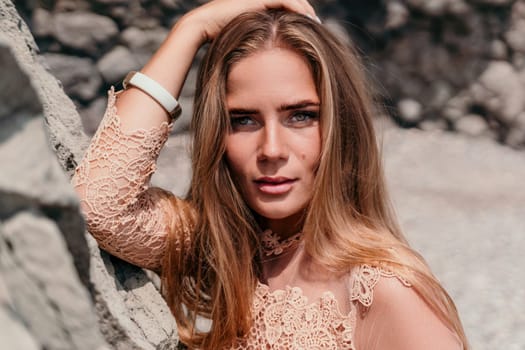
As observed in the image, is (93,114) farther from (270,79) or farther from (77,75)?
(270,79)

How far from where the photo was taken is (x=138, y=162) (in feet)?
5.61

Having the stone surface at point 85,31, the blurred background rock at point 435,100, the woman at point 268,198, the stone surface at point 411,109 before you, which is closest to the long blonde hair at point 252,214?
the woman at point 268,198

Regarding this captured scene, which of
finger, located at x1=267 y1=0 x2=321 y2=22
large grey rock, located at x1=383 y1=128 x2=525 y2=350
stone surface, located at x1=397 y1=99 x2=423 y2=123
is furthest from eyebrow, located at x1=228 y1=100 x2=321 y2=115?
stone surface, located at x1=397 y1=99 x2=423 y2=123

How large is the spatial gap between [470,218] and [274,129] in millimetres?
3218

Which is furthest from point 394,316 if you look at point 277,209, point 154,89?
point 154,89

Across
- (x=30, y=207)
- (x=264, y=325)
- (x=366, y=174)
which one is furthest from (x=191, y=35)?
(x=30, y=207)

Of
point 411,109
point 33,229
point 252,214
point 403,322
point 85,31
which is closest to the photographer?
point 33,229

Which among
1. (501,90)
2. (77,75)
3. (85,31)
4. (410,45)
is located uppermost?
(85,31)

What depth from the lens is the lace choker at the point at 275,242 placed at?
1837mm

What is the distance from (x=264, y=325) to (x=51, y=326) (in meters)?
1.12

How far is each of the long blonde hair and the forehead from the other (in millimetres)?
20

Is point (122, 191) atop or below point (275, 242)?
atop

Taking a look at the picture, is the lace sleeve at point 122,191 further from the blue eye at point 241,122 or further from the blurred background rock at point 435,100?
the blurred background rock at point 435,100

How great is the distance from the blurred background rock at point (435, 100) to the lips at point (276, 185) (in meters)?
2.27
